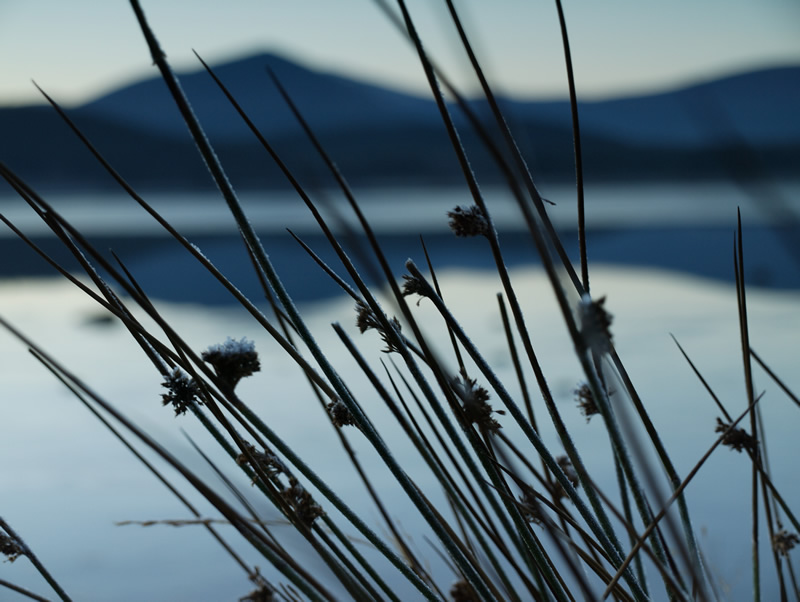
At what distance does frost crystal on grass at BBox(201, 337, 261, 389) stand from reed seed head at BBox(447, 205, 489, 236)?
12 centimetres

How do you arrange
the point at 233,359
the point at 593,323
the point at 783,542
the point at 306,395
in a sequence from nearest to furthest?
1. the point at 593,323
2. the point at 233,359
3. the point at 783,542
4. the point at 306,395

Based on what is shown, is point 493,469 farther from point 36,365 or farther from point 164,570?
point 36,365

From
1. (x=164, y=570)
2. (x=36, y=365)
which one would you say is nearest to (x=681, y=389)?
(x=164, y=570)

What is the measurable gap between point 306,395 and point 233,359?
196 centimetres

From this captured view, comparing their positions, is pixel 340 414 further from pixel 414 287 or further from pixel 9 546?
pixel 9 546

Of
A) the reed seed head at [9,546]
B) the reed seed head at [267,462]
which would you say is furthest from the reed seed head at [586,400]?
the reed seed head at [9,546]

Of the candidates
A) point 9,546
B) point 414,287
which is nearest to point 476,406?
point 414,287

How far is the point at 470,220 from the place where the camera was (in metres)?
0.37

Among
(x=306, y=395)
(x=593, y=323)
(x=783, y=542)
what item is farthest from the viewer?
(x=306, y=395)

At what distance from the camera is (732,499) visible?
5.40ft

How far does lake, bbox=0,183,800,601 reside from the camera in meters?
1.44

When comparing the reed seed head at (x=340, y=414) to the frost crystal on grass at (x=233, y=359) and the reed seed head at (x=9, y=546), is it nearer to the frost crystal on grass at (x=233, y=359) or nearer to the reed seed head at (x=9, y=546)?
the frost crystal on grass at (x=233, y=359)

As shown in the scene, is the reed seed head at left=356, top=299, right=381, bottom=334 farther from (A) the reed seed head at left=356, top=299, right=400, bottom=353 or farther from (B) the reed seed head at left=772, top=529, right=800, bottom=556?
(B) the reed seed head at left=772, top=529, right=800, bottom=556

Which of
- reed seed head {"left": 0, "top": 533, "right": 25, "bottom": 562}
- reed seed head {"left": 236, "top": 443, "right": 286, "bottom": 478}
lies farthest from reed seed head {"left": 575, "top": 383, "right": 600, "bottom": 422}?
reed seed head {"left": 0, "top": 533, "right": 25, "bottom": 562}
